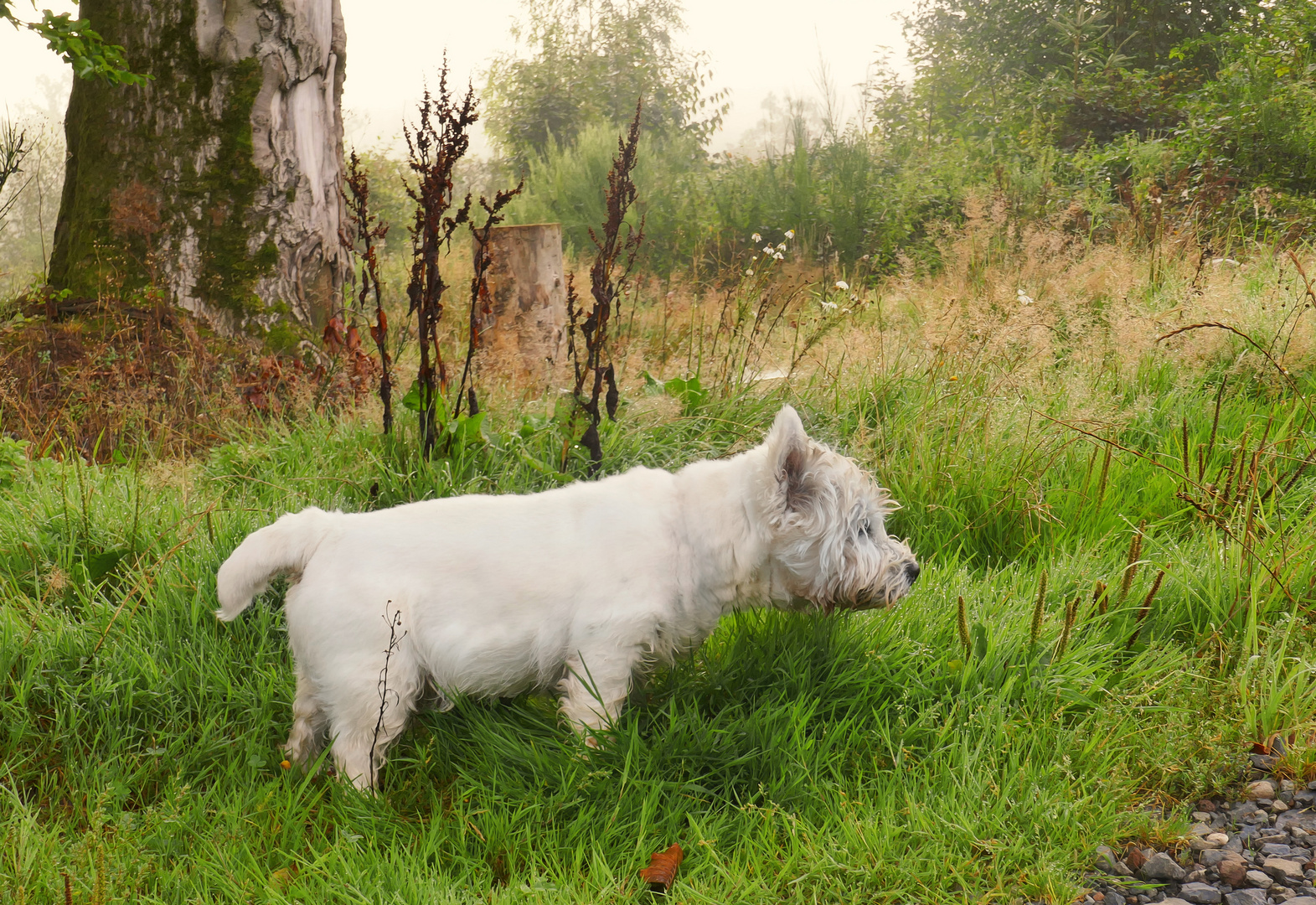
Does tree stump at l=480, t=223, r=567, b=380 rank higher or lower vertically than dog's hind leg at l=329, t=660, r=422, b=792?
higher

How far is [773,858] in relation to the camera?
89.4 inches

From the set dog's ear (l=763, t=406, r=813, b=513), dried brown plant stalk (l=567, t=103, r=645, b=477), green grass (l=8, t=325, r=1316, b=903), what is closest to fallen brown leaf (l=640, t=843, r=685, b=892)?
green grass (l=8, t=325, r=1316, b=903)

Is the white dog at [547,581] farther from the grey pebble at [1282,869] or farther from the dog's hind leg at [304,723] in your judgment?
the grey pebble at [1282,869]

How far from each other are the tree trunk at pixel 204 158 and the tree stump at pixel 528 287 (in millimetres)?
1372

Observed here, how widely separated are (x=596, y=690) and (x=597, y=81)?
2113 cm

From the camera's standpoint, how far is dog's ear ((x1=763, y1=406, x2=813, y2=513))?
2549 mm

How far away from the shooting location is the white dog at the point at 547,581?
8.22 feet

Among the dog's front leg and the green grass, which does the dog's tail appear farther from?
the dog's front leg

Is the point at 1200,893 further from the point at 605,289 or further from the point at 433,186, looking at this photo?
the point at 433,186

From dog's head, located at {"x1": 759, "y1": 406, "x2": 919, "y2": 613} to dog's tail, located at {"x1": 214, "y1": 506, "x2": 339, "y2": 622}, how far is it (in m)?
1.34

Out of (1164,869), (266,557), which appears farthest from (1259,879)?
(266,557)

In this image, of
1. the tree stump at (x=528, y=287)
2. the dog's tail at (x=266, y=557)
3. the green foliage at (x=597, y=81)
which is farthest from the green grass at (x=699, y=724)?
the green foliage at (x=597, y=81)

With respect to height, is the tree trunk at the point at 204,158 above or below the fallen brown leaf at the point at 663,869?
above

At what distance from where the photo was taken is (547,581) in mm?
2572
